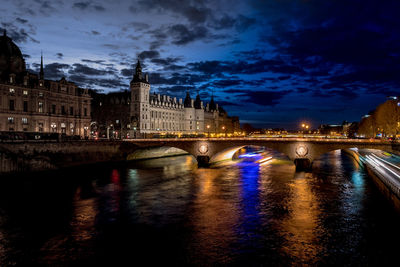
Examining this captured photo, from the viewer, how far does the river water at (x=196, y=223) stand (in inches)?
898

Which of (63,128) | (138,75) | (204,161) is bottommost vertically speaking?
(204,161)

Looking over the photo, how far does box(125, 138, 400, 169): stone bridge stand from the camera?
58.9 meters

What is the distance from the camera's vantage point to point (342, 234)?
27078 millimetres

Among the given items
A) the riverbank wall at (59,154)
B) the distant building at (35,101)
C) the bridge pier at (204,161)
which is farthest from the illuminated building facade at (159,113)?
the bridge pier at (204,161)

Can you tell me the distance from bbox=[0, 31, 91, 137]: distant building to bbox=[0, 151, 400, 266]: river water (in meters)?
34.7

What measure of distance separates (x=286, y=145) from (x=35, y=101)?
67621 mm

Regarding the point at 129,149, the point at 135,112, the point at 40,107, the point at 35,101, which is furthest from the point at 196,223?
the point at 135,112

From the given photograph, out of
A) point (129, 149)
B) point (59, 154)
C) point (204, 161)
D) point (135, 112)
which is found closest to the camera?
point (59, 154)

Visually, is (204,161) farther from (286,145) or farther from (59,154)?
(59,154)

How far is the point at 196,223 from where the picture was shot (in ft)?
99.3

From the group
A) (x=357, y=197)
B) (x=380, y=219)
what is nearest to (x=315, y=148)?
(x=357, y=197)

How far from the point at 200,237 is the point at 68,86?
84.5 metres

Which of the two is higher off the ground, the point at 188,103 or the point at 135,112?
the point at 188,103

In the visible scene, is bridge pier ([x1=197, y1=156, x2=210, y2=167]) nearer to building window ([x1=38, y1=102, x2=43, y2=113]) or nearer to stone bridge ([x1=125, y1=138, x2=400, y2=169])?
stone bridge ([x1=125, y1=138, x2=400, y2=169])
